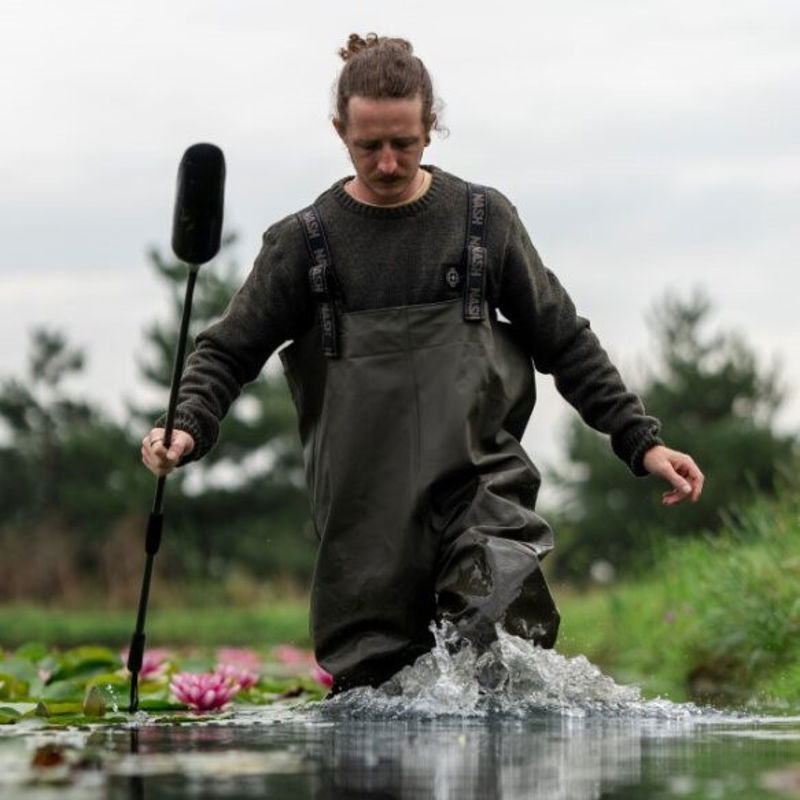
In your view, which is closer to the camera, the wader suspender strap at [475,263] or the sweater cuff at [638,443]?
the wader suspender strap at [475,263]

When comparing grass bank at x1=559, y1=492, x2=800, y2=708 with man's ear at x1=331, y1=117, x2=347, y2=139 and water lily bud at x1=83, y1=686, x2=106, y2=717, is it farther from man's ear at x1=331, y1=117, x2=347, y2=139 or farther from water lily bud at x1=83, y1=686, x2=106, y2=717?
man's ear at x1=331, y1=117, x2=347, y2=139

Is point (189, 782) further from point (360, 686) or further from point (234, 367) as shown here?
point (234, 367)

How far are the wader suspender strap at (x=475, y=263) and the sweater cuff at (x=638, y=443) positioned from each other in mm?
594

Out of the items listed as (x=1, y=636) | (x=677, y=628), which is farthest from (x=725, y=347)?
(x=677, y=628)

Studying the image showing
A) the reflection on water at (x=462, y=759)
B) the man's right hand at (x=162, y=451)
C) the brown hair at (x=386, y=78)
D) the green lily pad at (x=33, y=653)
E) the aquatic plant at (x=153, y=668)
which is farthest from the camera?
the green lily pad at (x=33, y=653)

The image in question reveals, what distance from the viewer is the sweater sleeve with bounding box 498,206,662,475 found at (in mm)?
5129

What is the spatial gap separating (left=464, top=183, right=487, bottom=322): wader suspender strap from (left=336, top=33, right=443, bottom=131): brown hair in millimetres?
253

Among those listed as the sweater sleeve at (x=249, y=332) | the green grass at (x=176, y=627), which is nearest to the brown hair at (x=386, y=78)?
the sweater sleeve at (x=249, y=332)

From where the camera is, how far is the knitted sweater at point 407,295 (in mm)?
4965

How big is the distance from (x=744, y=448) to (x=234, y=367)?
2532cm

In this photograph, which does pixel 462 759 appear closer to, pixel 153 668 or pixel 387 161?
pixel 387 161

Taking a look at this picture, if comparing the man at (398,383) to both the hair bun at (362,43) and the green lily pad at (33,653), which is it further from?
the green lily pad at (33,653)

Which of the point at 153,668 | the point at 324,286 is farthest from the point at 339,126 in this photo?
the point at 153,668

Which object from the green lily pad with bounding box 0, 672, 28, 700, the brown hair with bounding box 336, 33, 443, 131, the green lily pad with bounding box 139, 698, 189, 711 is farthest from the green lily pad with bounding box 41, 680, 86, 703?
the brown hair with bounding box 336, 33, 443, 131
